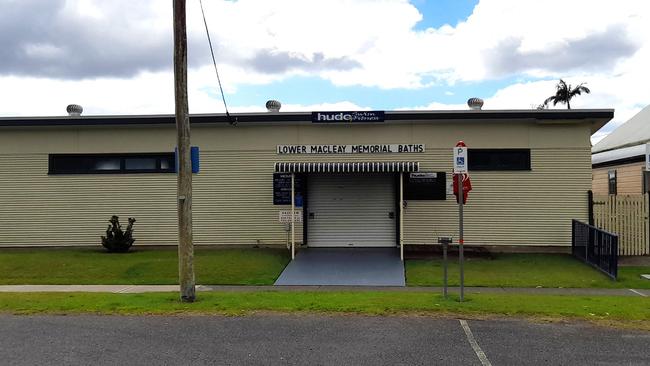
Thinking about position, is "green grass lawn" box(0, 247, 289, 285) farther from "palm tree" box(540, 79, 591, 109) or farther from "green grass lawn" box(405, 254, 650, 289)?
"palm tree" box(540, 79, 591, 109)

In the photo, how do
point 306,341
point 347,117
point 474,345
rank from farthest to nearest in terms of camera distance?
point 347,117 < point 306,341 < point 474,345

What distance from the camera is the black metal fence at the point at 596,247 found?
12578 millimetres

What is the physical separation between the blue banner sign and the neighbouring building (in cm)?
851

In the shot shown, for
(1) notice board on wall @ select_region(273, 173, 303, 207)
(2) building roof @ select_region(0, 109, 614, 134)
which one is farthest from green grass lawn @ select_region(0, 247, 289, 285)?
(2) building roof @ select_region(0, 109, 614, 134)

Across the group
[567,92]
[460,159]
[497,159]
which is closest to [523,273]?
[497,159]

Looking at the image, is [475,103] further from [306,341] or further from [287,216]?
[306,341]

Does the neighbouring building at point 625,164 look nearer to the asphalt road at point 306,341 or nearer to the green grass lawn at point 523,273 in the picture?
the green grass lawn at point 523,273

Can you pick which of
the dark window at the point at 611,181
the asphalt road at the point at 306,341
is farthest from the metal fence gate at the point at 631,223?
the asphalt road at the point at 306,341

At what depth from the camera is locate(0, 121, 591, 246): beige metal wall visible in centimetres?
1664

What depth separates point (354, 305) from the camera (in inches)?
358

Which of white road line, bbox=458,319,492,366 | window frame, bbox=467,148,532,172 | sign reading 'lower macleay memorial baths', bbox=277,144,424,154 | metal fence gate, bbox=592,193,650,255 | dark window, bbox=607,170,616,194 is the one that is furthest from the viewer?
dark window, bbox=607,170,616,194

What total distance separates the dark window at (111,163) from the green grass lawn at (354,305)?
7.63m

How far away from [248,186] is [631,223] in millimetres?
11205

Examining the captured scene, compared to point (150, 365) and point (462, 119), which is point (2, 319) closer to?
point (150, 365)
